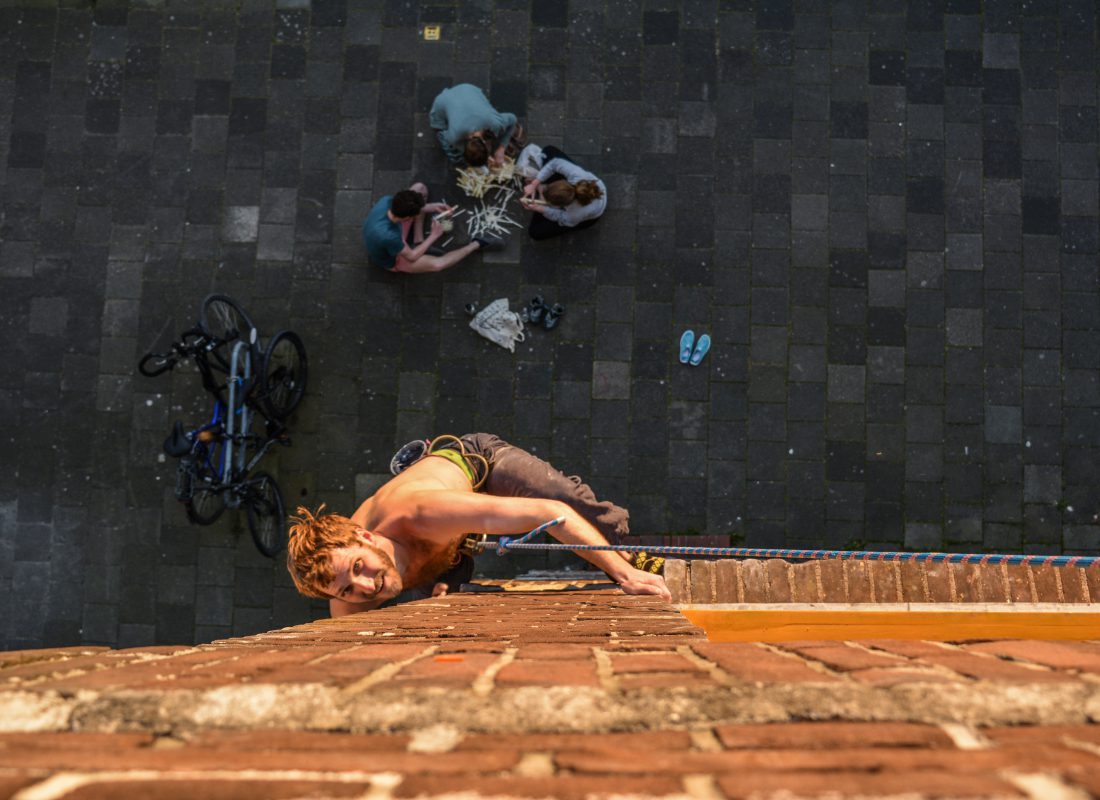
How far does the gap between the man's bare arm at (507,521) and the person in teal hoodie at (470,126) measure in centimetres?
359

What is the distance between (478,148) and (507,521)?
3747mm

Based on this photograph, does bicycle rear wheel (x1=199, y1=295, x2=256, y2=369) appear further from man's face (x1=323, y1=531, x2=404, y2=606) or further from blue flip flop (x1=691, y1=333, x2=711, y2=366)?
blue flip flop (x1=691, y1=333, x2=711, y2=366)

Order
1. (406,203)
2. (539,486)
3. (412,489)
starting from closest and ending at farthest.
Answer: (412,489), (539,486), (406,203)

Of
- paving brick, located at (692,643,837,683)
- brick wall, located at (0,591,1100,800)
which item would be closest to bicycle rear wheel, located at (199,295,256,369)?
brick wall, located at (0,591,1100,800)

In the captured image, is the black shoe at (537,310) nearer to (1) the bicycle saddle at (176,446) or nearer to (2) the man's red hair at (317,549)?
(1) the bicycle saddle at (176,446)

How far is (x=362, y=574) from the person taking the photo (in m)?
4.04

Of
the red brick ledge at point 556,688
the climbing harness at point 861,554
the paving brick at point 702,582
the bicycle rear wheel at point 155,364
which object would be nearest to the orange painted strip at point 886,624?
the paving brick at point 702,582

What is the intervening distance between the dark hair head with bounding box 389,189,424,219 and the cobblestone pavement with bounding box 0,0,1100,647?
581mm

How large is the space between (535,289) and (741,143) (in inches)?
83.2

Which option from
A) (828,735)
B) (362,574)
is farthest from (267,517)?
(828,735)

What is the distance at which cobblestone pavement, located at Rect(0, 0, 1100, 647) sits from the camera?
277 inches

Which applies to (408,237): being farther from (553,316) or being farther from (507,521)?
(507,521)

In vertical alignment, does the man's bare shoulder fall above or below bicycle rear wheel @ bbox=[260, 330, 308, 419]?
below

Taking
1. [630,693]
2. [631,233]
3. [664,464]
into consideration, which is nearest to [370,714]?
[630,693]
